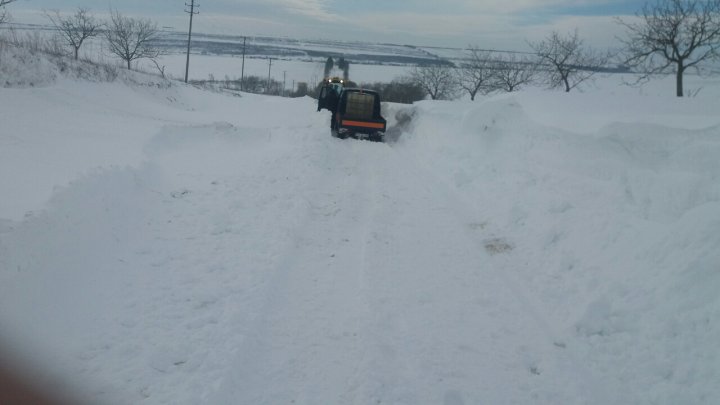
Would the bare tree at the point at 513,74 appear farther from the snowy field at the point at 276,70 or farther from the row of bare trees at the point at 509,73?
the snowy field at the point at 276,70

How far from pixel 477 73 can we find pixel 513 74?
488 centimetres

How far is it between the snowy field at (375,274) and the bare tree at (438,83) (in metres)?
32.2

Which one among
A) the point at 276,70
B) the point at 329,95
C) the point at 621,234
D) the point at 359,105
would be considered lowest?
the point at 621,234

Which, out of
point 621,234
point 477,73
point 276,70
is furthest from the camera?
point 276,70

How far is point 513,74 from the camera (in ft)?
97.5

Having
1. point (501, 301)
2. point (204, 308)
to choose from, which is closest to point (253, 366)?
point (204, 308)

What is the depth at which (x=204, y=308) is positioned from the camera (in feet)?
15.7

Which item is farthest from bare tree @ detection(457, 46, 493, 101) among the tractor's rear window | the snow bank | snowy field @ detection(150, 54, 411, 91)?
snowy field @ detection(150, 54, 411, 91)

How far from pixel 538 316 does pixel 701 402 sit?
1688 mm

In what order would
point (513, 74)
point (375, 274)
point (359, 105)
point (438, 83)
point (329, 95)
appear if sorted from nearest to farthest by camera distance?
point (375, 274)
point (359, 105)
point (329, 95)
point (513, 74)
point (438, 83)

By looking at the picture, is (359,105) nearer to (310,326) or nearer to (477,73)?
(310,326)

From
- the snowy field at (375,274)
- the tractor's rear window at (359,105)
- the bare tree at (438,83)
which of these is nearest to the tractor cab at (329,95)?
the tractor's rear window at (359,105)

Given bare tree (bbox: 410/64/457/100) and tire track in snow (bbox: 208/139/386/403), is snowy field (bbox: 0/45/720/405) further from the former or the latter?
bare tree (bbox: 410/64/457/100)

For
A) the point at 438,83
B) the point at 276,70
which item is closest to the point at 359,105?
the point at 438,83
